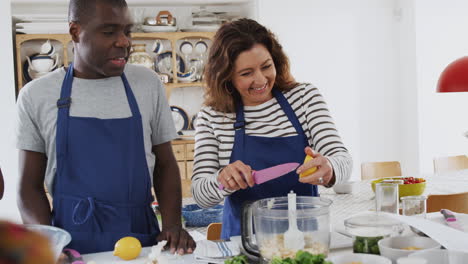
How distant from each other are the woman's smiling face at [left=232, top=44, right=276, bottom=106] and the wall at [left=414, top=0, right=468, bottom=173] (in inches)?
166

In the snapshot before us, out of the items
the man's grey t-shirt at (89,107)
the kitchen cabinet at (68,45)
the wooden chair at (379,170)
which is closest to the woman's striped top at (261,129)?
the man's grey t-shirt at (89,107)

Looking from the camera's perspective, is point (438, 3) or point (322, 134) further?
point (438, 3)

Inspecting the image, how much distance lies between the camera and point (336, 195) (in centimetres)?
276

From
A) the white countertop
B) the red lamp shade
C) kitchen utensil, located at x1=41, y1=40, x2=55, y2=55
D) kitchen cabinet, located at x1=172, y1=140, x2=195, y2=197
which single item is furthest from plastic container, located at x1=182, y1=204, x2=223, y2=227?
kitchen utensil, located at x1=41, y1=40, x2=55, y2=55

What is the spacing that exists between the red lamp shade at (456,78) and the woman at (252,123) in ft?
5.24

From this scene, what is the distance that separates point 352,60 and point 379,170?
6.20 ft

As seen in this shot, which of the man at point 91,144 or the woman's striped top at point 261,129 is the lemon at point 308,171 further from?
the man at point 91,144

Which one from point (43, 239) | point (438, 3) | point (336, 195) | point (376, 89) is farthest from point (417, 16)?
point (43, 239)

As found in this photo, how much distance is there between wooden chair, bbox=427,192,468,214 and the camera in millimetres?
2094

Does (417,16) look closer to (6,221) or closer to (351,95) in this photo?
(351,95)

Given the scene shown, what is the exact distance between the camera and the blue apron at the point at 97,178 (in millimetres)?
1416

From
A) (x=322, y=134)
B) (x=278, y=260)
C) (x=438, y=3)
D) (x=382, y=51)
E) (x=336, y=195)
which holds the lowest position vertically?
(x=336, y=195)

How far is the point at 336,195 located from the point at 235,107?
51.4 inches

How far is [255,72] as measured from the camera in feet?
5.10
